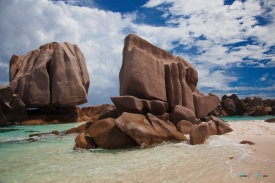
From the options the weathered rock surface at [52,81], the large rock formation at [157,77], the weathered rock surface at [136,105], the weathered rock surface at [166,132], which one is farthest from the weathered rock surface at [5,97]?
the weathered rock surface at [166,132]

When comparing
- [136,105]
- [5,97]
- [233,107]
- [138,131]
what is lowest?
[233,107]

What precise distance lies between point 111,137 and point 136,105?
5.94ft

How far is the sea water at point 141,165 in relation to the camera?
3.76 m

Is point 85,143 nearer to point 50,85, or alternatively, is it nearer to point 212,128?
point 212,128

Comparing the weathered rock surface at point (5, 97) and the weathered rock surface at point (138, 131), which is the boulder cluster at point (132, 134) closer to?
the weathered rock surface at point (138, 131)

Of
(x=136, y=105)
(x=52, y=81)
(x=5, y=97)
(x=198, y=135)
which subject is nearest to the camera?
(x=198, y=135)

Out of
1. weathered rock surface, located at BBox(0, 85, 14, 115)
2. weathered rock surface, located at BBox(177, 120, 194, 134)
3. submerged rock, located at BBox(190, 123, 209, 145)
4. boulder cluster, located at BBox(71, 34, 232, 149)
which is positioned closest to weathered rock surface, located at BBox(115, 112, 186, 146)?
boulder cluster, located at BBox(71, 34, 232, 149)

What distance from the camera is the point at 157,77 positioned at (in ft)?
32.1

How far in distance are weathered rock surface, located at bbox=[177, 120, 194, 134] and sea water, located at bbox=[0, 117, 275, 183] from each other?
6.72 feet

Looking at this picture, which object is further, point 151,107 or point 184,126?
point 151,107

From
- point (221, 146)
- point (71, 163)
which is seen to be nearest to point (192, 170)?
point (221, 146)

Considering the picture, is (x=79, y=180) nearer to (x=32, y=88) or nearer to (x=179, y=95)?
(x=179, y=95)

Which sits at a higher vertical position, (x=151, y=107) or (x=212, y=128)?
(x=151, y=107)

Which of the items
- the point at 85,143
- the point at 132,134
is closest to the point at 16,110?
the point at 85,143
